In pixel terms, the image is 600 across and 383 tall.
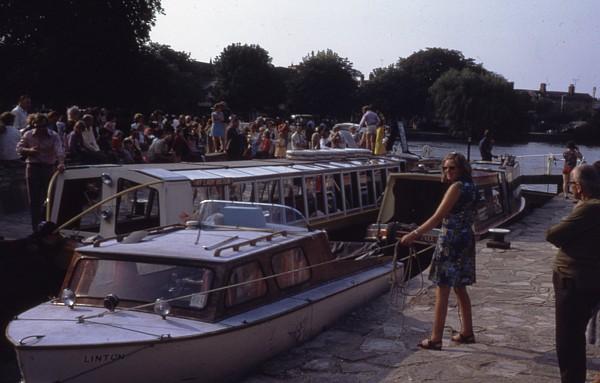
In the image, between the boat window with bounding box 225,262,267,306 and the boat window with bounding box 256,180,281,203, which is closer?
the boat window with bounding box 225,262,267,306

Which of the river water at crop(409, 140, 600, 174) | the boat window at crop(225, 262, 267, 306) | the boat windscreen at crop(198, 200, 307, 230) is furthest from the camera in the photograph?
the river water at crop(409, 140, 600, 174)

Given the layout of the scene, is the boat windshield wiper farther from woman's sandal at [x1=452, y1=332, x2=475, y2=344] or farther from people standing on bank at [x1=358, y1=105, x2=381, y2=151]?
people standing on bank at [x1=358, y1=105, x2=381, y2=151]

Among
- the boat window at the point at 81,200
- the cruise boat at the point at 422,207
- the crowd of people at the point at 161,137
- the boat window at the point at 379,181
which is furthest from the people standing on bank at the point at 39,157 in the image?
the boat window at the point at 379,181

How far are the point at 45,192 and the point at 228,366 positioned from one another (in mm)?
7696

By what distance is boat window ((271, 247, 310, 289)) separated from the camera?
8172 mm

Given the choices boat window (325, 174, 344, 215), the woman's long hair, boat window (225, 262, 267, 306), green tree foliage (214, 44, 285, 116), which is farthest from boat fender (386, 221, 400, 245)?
green tree foliage (214, 44, 285, 116)

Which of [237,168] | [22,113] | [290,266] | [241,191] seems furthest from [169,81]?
[290,266]

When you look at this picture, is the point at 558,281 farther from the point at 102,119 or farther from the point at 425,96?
the point at 425,96

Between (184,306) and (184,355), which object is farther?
(184,306)

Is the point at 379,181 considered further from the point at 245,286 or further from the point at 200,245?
the point at 245,286

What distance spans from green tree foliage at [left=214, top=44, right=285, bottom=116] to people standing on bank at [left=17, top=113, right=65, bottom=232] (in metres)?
63.5

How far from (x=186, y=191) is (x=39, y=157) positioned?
3.49 metres

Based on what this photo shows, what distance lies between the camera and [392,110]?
273 feet

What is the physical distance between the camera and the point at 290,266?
847 centimetres
